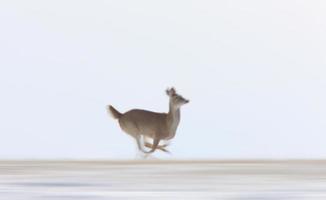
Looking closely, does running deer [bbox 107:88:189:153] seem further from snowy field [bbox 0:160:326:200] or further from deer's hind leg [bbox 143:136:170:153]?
snowy field [bbox 0:160:326:200]

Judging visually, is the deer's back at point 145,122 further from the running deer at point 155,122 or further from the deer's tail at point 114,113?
the deer's tail at point 114,113

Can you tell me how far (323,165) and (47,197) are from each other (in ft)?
13.5

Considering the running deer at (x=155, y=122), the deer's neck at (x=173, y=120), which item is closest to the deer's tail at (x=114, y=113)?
the running deer at (x=155, y=122)

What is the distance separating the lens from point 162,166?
10.1m

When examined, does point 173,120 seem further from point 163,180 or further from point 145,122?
point 163,180

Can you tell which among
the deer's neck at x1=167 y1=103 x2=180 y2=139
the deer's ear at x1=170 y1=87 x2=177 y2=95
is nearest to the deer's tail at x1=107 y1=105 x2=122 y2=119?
the deer's neck at x1=167 y1=103 x2=180 y2=139

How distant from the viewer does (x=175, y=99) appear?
17.4 m

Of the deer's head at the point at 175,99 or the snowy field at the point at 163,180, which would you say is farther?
the deer's head at the point at 175,99

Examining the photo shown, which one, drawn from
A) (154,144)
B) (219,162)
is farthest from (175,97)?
(219,162)

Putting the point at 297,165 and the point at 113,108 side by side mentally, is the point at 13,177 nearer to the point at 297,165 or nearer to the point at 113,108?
the point at 297,165

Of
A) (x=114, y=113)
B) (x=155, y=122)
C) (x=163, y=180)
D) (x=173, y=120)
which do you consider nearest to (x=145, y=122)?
(x=155, y=122)

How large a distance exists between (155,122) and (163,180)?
9.73m

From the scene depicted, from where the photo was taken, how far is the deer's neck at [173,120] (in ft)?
57.3

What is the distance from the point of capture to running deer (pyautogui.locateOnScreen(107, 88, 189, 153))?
686 inches
